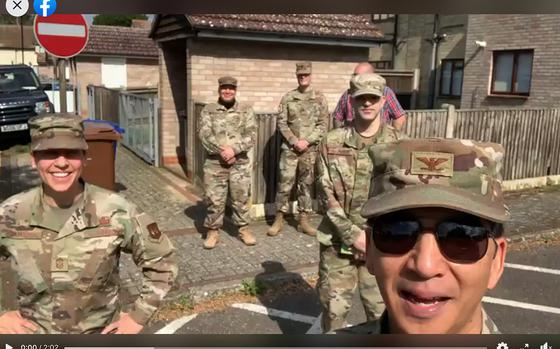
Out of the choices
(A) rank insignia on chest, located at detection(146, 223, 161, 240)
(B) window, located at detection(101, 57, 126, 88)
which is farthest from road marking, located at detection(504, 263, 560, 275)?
(B) window, located at detection(101, 57, 126, 88)

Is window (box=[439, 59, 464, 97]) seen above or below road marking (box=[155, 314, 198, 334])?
above

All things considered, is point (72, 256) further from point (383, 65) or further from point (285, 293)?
point (383, 65)

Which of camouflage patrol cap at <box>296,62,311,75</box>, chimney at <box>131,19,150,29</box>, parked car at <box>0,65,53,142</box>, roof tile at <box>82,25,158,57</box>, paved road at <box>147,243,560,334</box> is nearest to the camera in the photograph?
paved road at <box>147,243,560,334</box>

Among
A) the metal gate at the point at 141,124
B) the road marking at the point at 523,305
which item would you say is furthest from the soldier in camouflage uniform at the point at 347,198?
the metal gate at the point at 141,124

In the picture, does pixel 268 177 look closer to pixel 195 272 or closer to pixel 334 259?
pixel 195 272

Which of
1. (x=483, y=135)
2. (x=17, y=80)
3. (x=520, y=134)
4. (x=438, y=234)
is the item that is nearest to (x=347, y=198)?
(x=438, y=234)

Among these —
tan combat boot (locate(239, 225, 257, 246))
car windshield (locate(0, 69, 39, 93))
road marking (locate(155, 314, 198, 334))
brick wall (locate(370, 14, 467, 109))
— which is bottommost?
road marking (locate(155, 314, 198, 334))

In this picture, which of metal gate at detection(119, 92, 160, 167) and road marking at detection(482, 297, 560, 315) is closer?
road marking at detection(482, 297, 560, 315)

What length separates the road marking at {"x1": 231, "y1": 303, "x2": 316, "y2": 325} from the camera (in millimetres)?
4199

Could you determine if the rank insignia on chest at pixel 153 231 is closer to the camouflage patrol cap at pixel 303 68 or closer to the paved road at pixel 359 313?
the paved road at pixel 359 313

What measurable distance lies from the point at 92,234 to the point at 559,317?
4035 millimetres

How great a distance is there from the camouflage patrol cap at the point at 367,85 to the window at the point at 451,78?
15003 millimetres

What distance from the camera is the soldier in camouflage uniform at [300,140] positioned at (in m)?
6.12

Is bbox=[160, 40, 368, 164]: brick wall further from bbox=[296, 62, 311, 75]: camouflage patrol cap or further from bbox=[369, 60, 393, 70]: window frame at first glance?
bbox=[369, 60, 393, 70]: window frame
